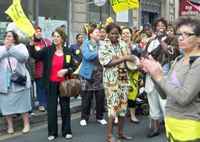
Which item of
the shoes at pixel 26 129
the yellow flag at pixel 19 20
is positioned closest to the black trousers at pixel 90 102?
the shoes at pixel 26 129

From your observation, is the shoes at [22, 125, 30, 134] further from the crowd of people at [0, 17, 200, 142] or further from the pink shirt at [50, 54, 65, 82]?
the pink shirt at [50, 54, 65, 82]

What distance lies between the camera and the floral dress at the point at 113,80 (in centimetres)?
779

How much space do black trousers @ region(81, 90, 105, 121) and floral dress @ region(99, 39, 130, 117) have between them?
1.98m

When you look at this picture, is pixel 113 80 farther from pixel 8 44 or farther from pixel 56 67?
pixel 8 44

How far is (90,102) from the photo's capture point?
10.1 metres

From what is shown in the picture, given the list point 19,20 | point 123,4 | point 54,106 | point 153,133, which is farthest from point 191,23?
point 123,4

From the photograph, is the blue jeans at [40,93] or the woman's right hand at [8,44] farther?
the blue jeans at [40,93]

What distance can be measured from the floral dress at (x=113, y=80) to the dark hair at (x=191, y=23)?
13.1 ft

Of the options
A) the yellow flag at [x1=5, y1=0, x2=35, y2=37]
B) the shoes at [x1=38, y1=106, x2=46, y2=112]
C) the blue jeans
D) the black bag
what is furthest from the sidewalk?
the yellow flag at [x1=5, y1=0, x2=35, y2=37]

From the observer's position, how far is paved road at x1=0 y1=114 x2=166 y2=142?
8.41 m

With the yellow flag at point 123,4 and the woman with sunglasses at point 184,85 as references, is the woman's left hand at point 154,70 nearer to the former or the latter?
the woman with sunglasses at point 184,85

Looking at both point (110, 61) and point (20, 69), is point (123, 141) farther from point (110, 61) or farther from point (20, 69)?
point (20, 69)

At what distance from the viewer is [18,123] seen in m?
9.39

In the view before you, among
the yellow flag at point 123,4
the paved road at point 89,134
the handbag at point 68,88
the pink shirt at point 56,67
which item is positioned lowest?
the paved road at point 89,134
